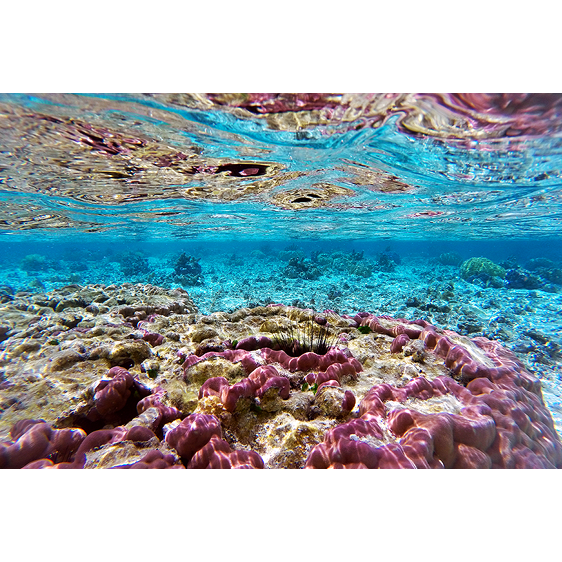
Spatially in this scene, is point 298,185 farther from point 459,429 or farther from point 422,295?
point 459,429

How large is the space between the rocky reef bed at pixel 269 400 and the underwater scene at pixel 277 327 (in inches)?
1.0

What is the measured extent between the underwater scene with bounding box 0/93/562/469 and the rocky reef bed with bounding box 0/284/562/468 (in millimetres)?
26

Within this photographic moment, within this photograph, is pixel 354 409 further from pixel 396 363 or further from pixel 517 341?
pixel 517 341

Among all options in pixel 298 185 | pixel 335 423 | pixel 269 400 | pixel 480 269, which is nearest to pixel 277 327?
pixel 269 400

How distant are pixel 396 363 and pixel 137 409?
440 cm

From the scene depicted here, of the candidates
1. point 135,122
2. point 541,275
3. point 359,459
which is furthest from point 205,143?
point 541,275

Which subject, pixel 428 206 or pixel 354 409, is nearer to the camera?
pixel 354 409

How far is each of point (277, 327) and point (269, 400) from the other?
2.30m

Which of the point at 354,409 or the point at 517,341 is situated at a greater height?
the point at 354,409

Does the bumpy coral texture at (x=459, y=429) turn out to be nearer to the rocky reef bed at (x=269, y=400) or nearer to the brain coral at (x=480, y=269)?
the rocky reef bed at (x=269, y=400)

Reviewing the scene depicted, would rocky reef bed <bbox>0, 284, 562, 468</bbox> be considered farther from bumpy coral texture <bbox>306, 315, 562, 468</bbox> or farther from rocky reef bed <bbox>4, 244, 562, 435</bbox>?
rocky reef bed <bbox>4, 244, 562, 435</bbox>

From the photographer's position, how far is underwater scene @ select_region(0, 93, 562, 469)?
3236mm

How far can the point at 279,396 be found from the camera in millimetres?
3801

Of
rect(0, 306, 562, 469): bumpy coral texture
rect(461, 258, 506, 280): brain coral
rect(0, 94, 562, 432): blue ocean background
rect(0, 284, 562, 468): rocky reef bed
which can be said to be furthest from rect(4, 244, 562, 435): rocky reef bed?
rect(0, 284, 562, 468): rocky reef bed
